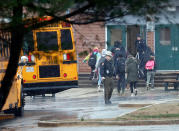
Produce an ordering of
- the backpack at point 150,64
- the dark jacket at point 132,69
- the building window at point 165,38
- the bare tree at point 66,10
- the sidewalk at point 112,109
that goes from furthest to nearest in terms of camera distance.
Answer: the building window at point 165,38 → the backpack at point 150,64 → the dark jacket at point 132,69 → the sidewalk at point 112,109 → the bare tree at point 66,10

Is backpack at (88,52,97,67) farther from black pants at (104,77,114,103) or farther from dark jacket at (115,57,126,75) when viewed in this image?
black pants at (104,77,114,103)

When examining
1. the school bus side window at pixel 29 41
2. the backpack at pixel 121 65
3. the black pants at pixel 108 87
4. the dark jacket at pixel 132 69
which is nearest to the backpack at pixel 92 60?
the backpack at pixel 121 65

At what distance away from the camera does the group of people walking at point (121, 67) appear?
21.5 metres

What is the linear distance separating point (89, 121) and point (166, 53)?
19009 millimetres

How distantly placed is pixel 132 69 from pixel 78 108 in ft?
18.4

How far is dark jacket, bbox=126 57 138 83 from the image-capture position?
24.9 metres

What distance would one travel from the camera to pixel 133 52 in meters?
32.4

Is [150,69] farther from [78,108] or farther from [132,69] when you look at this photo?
[78,108]

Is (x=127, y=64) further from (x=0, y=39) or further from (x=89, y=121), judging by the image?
(x=0, y=39)

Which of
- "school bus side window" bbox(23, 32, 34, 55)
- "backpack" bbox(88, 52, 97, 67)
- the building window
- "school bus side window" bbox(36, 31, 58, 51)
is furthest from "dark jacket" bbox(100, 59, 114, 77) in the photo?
"school bus side window" bbox(36, 31, 58, 51)

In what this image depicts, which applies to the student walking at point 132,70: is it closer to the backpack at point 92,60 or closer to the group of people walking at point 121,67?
the group of people walking at point 121,67

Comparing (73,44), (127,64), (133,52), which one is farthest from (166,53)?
(73,44)

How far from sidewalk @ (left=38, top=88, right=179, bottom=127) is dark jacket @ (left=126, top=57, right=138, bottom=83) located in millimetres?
750

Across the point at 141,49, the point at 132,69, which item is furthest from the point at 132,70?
the point at 141,49
